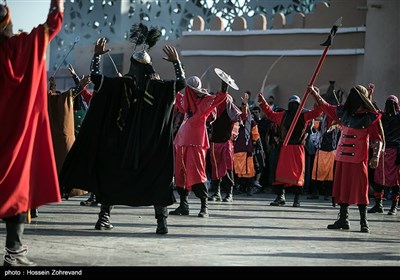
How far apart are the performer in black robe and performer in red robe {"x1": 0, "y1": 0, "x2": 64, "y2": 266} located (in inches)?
91.2

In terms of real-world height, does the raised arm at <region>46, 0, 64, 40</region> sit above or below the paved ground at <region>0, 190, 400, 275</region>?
above

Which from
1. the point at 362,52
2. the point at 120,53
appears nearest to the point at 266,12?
the point at 120,53

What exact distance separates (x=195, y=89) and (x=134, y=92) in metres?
2.59

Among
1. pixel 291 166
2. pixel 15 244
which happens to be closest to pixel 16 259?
pixel 15 244

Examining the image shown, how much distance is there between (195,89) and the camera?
1252 centimetres

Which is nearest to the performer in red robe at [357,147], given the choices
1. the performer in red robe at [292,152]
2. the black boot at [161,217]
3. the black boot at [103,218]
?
the black boot at [161,217]

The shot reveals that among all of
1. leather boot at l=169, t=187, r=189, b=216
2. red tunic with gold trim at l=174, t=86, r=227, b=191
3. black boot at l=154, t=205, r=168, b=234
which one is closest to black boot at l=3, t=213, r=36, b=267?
black boot at l=154, t=205, r=168, b=234

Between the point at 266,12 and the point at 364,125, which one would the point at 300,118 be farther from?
the point at 266,12

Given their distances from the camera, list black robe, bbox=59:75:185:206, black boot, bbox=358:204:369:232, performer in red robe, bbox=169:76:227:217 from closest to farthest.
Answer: black robe, bbox=59:75:185:206 → black boot, bbox=358:204:369:232 → performer in red robe, bbox=169:76:227:217

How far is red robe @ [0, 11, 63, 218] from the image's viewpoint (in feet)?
24.1

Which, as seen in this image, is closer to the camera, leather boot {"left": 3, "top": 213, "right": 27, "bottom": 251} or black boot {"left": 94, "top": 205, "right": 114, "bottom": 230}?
leather boot {"left": 3, "top": 213, "right": 27, "bottom": 251}

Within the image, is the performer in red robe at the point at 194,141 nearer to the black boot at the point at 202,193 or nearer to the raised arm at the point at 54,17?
the black boot at the point at 202,193

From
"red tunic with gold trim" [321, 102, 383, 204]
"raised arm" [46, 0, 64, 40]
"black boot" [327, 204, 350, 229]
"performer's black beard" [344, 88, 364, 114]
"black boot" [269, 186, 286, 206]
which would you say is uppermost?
"raised arm" [46, 0, 64, 40]

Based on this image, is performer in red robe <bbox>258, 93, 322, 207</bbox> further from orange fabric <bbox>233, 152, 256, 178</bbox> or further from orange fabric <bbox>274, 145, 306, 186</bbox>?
orange fabric <bbox>233, 152, 256, 178</bbox>
